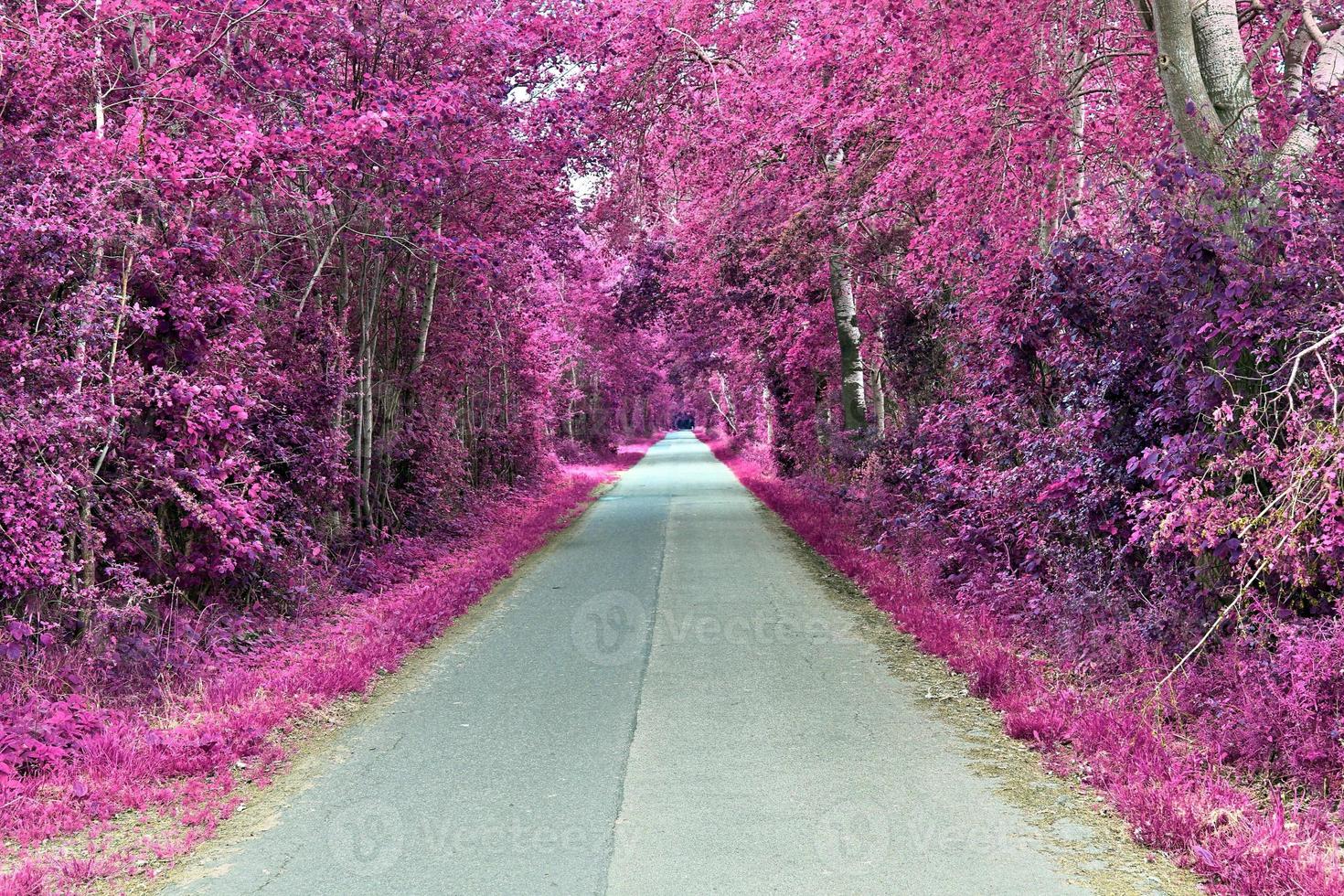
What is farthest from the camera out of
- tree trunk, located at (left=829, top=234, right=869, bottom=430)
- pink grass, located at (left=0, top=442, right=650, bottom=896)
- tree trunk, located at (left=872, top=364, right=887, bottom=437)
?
tree trunk, located at (left=872, top=364, right=887, bottom=437)

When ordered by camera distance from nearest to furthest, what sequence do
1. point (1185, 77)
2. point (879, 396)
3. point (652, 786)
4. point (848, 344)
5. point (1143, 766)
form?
point (1143, 766)
point (652, 786)
point (1185, 77)
point (848, 344)
point (879, 396)

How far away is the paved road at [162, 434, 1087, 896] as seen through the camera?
3.89 metres

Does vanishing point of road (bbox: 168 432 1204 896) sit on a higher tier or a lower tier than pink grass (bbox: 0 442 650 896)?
lower

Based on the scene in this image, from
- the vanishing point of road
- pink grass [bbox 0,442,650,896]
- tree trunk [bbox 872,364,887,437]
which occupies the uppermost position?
tree trunk [bbox 872,364,887,437]

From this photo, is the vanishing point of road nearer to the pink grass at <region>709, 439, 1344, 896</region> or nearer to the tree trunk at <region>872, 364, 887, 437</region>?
the pink grass at <region>709, 439, 1344, 896</region>

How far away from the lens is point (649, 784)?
4898 mm

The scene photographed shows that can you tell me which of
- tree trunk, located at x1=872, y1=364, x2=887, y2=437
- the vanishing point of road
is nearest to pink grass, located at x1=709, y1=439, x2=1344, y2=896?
the vanishing point of road

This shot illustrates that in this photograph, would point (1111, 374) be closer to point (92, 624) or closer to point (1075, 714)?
point (1075, 714)

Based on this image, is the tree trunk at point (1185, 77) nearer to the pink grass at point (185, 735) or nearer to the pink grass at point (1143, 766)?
the pink grass at point (1143, 766)

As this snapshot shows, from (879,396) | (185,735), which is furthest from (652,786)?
(879,396)

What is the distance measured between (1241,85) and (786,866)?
596 cm

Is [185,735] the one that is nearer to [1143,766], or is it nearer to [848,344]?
[1143,766]

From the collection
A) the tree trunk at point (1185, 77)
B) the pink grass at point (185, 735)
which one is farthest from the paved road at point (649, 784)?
the tree trunk at point (1185, 77)

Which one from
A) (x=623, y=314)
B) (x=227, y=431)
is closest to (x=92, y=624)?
(x=227, y=431)
